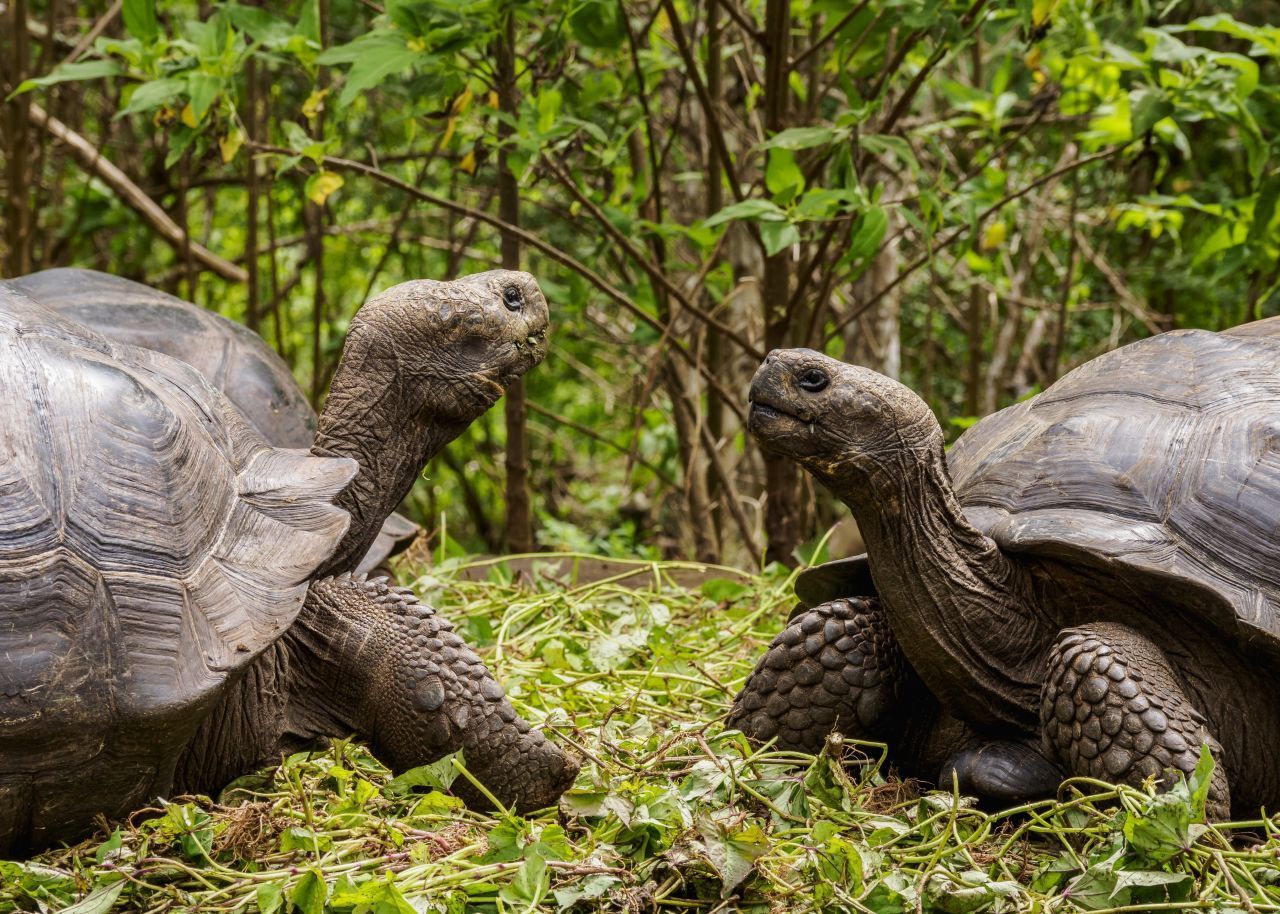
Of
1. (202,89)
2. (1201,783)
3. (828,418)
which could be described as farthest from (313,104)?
(1201,783)

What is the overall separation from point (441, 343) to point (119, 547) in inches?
29.7

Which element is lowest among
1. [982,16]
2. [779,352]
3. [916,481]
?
[916,481]

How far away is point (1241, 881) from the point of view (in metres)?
1.95

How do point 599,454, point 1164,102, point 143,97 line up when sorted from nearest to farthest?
point 143,97
point 1164,102
point 599,454

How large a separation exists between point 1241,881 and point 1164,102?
2.42 m

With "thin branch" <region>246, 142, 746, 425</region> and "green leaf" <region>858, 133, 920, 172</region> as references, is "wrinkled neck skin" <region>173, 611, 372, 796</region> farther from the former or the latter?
"green leaf" <region>858, 133, 920, 172</region>

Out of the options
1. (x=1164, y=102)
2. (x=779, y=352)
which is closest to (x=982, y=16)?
(x=1164, y=102)

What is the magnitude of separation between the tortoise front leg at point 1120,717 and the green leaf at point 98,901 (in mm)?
1521

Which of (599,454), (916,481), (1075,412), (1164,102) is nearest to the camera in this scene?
(916,481)

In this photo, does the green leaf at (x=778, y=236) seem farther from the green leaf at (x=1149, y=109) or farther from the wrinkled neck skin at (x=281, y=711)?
the wrinkled neck skin at (x=281, y=711)

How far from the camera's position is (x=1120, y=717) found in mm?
2154

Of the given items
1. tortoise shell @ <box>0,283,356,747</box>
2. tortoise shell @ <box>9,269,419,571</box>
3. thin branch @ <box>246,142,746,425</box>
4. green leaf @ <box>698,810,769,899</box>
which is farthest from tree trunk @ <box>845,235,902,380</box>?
green leaf @ <box>698,810,769,899</box>

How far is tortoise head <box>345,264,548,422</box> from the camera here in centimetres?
256

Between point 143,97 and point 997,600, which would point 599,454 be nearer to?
point 143,97
